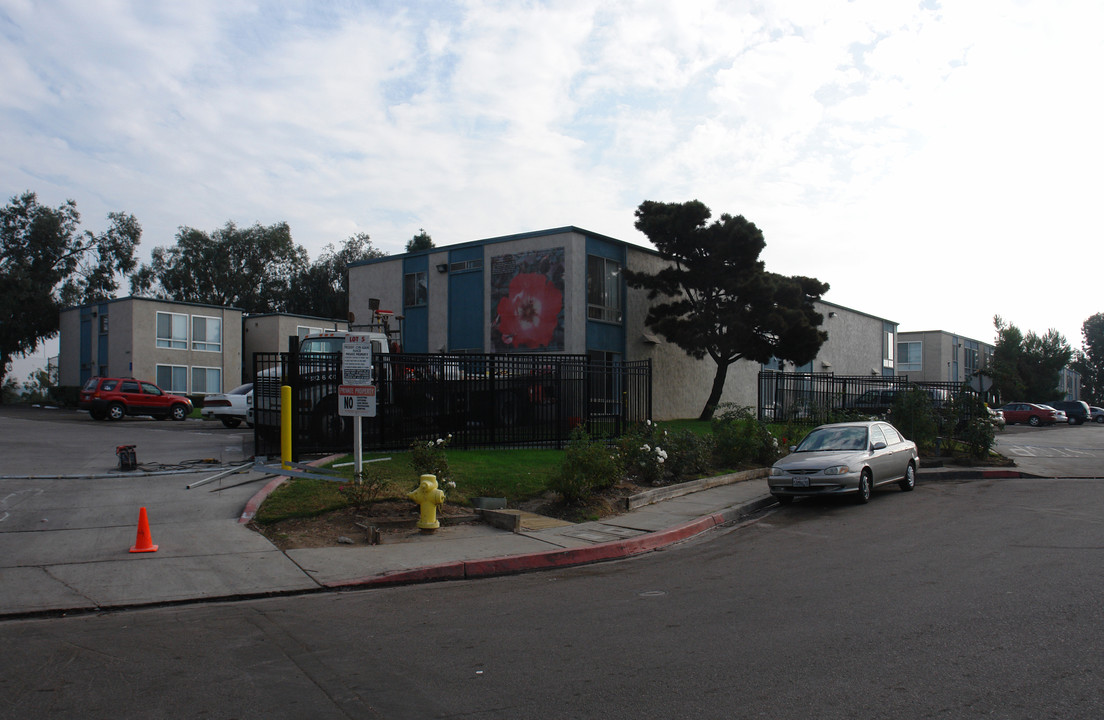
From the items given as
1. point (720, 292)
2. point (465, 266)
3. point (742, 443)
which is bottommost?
point (742, 443)

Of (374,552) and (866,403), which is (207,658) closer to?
(374,552)

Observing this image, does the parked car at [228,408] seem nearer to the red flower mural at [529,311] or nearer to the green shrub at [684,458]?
the red flower mural at [529,311]

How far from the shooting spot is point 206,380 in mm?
45156

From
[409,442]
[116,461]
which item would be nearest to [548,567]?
[409,442]

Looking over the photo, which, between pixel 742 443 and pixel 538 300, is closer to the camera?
pixel 742 443

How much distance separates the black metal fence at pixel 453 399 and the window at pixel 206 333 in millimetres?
31412

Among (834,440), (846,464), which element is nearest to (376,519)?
(846,464)

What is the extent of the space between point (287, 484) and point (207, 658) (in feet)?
21.7

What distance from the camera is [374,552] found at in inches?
357

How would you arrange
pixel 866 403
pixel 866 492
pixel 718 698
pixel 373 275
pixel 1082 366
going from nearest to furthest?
1. pixel 718 698
2. pixel 866 492
3. pixel 866 403
4. pixel 373 275
5. pixel 1082 366

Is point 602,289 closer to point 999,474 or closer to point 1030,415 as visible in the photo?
point 999,474

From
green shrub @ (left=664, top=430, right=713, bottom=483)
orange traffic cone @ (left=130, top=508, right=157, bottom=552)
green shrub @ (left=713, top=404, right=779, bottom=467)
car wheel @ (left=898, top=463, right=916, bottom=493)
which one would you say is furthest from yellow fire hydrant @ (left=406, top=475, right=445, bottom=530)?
car wheel @ (left=898, top=463, right=916, bottom=493)

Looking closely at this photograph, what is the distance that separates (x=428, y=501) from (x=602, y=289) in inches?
840

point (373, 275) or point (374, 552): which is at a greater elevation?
point (373, 275)
